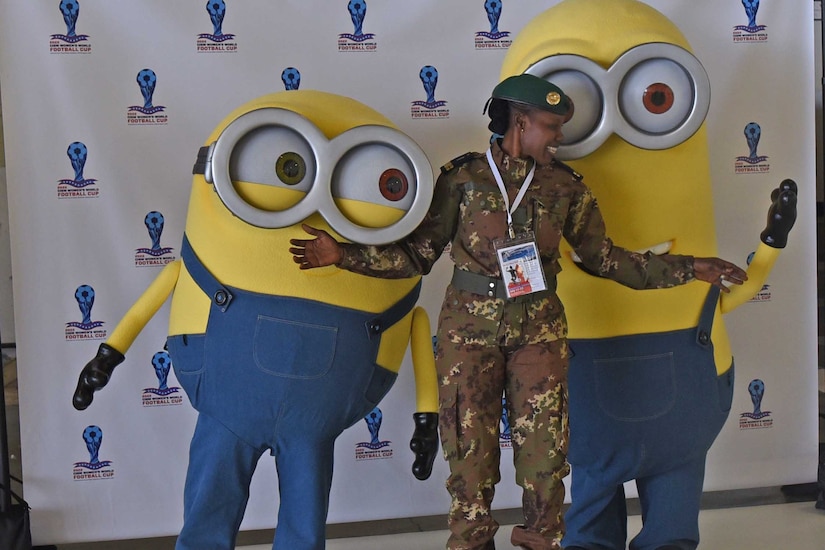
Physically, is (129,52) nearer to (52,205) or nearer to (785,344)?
(52,205)

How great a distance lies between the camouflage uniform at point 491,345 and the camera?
81.7 inches

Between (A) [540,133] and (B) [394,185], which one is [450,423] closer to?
(B) [394,185]

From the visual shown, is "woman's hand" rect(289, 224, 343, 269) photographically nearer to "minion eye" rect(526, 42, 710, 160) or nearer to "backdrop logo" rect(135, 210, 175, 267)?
"minion eye" rect(526, 42, 710, 160)

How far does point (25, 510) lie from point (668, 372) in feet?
6.43

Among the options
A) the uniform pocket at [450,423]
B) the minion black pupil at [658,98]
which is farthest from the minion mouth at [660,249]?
the uniform pocket at [450,423]

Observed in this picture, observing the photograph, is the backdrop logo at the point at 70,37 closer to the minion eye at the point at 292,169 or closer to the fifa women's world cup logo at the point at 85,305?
the fifa women's world cup logo at the point at 85,305

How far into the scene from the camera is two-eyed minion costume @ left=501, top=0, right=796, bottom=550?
219cm

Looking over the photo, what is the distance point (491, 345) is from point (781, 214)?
0.79 m

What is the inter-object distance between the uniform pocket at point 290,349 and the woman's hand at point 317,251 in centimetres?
18

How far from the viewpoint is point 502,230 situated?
2.07 meters

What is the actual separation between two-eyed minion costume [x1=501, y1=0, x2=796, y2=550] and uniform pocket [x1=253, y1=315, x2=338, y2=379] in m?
0.65

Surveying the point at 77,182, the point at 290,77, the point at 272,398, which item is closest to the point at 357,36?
the point at 290,77

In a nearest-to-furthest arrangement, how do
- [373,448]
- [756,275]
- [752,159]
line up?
[756,275]
[373,448]
[752,159]

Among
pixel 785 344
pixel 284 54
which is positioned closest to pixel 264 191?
pixel 284 54
